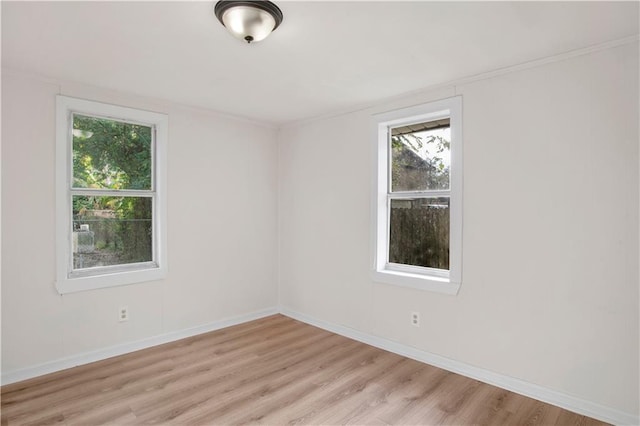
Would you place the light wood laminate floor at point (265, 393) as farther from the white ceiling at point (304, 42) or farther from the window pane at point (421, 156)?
the white ceiling at point (304, 42)

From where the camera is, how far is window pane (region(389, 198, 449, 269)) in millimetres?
3307

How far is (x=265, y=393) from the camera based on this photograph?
2.74 m

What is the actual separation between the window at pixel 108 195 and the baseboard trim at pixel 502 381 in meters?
2.17

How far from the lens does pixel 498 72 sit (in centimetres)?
280

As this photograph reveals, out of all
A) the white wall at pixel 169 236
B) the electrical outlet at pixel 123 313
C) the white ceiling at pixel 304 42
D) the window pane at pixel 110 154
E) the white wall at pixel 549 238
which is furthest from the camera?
the electrical outlet at pixel 123 313

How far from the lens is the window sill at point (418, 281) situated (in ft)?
10.2

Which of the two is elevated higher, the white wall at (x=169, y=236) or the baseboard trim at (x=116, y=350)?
the white wall at (x=169, y=236)

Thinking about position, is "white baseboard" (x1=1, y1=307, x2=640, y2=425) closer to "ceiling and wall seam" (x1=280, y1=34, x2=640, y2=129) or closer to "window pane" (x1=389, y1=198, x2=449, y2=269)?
"window pane" (x1=389, y1=198, x2=449, y2=269)

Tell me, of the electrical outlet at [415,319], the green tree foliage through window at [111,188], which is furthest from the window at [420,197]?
the green tree foliage through window at [111,188]

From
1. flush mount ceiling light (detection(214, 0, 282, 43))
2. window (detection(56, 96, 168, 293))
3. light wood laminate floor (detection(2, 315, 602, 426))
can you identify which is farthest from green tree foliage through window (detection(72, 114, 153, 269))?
flush mount ceiling light (detection(214, 0, 282, 43))

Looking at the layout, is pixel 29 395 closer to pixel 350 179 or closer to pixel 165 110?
pixel 165 110

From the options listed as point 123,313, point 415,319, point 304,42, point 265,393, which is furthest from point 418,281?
point 123,313

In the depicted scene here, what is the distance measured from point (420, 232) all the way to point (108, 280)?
2.90 metres

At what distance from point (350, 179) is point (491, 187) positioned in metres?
1.46
